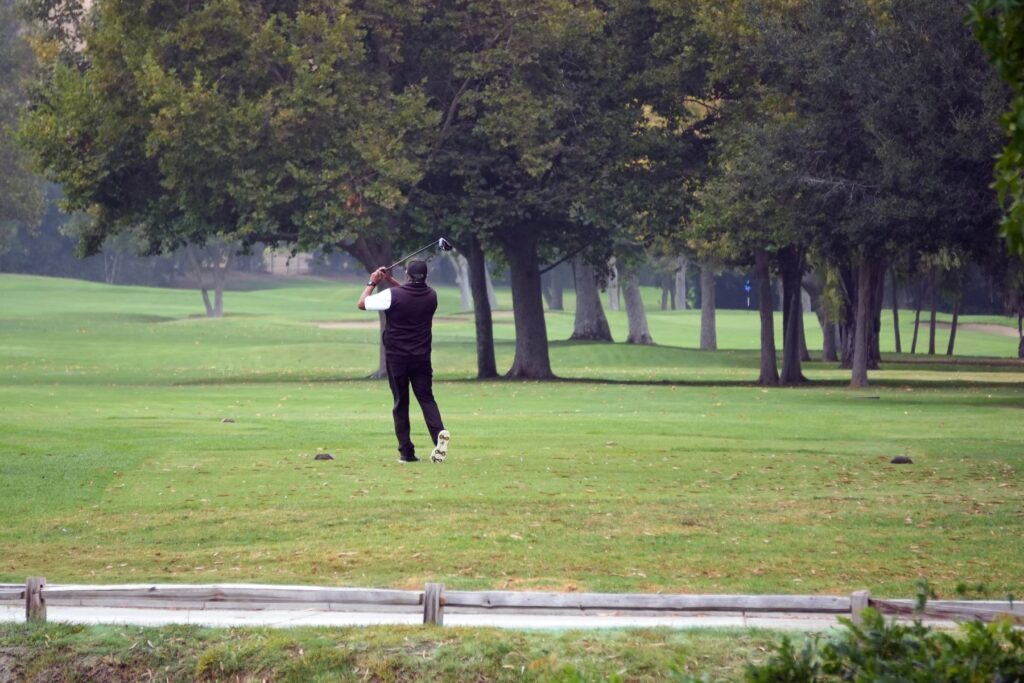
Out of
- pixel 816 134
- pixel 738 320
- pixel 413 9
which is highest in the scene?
pixel 413 9

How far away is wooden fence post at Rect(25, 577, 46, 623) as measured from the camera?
9828mm

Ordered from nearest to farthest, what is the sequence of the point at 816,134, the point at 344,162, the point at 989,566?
the point at 989,566 → the point at 816,134 → the point at 344,162

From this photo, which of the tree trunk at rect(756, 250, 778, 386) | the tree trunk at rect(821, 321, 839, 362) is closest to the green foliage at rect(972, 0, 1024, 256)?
the tree trunk at rect(756, 250, 778, 386)

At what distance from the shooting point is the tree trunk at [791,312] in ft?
140

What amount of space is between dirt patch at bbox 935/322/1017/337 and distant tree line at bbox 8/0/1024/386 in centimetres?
4609

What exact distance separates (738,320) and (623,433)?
73180mm

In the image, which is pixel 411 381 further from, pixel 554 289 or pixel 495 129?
pixel 554 289

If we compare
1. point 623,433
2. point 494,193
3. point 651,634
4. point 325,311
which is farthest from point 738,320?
point 651,634

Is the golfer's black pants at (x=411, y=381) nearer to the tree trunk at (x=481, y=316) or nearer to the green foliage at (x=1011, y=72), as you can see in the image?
the green foliage at (x=1011, y=72)

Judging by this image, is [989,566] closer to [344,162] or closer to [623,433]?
[623,433]

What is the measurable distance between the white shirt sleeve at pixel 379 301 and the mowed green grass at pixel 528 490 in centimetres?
189

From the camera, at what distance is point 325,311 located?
98062mm

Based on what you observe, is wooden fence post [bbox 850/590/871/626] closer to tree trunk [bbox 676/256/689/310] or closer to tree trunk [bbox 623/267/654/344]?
tree trunk [bbox 623/267/654/344]

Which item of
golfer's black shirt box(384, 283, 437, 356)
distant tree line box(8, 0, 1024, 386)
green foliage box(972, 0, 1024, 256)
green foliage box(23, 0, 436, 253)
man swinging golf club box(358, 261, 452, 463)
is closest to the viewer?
green foliage box(972, 0, 1024, 256)
